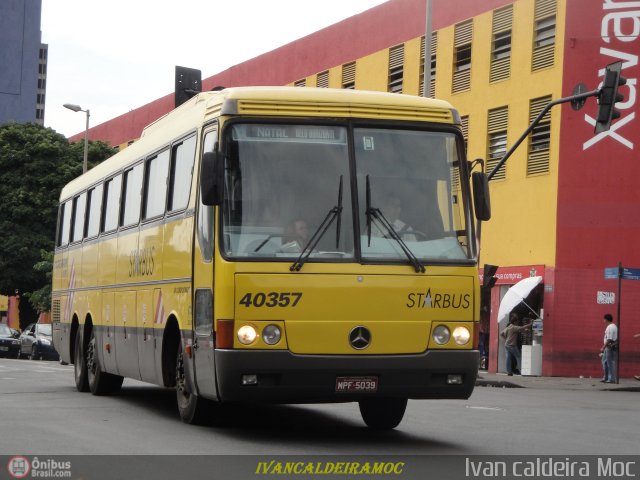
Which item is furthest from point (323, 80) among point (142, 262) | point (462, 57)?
point (142, 262)

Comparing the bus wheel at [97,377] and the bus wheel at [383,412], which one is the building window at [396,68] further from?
the bus wheel at [383,412]

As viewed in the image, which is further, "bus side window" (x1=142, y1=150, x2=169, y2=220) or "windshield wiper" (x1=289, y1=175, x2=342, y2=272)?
"bus side window" (x1=142, y1=150, x2=169, y2=220)

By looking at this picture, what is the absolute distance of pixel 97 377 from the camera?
19.0 m

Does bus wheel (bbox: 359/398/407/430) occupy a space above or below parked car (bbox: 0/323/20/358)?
above

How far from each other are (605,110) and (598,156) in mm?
10280

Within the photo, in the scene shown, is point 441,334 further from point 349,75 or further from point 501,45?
point 349,75

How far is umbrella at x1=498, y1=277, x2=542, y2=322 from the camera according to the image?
115 ft

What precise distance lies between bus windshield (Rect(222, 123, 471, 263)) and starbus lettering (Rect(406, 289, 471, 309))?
34 cm

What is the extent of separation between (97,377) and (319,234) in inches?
302

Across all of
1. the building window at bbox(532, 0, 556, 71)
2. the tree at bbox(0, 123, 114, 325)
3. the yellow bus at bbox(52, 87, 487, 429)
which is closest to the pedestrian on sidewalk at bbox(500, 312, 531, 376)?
the building window at bbox(532, 0, 556, 71)

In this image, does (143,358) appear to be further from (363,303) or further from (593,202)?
(593,202)

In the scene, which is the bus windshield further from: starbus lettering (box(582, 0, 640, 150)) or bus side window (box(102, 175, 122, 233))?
starbus lettering (box(582, 0, 640, 150))

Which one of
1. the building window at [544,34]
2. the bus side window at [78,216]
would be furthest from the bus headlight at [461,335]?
the building window at [544,34]

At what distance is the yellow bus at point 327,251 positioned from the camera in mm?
12086
